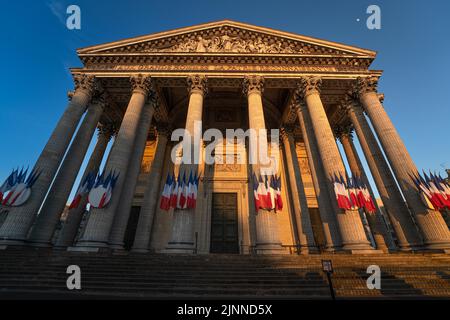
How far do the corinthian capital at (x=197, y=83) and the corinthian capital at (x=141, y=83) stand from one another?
117 inches

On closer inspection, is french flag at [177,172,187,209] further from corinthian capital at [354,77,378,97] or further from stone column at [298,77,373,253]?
corinthian capital at [354,77,378,97]

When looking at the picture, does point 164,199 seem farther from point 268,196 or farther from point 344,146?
point 344,146

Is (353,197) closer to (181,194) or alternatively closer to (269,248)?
(269,248)

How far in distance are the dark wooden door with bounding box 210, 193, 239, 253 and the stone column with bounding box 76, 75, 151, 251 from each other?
7.89 m

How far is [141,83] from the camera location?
15.6m

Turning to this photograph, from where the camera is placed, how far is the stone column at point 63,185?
12380mm

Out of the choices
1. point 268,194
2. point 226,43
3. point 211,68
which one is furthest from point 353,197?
point 226,43

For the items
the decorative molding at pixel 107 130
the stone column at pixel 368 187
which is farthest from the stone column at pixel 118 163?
the stone column at pixel 368 187

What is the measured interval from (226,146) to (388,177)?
12.8m

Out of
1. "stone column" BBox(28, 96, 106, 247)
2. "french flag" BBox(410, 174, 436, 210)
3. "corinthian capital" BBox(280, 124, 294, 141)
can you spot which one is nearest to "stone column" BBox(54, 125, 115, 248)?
"stone column" BBox(28, 96, 106, 247)

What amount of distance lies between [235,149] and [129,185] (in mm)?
10219

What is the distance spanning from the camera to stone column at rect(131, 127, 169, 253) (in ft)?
51.1

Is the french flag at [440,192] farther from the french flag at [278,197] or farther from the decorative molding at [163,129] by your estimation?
the decorative molding at [163,129]
